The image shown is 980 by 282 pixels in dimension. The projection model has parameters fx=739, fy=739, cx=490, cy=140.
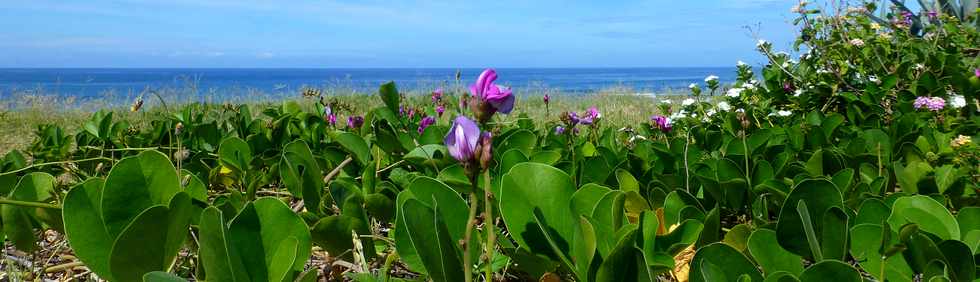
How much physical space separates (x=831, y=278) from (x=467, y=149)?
0.36m

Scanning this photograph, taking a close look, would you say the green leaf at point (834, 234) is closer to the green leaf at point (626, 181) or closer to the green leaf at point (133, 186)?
the green leaf at point (626, 181)

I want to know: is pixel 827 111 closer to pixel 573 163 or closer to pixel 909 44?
pixel 909 44

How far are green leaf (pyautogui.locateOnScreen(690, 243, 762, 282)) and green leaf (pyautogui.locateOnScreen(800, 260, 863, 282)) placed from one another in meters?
0.06

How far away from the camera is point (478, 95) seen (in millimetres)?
893

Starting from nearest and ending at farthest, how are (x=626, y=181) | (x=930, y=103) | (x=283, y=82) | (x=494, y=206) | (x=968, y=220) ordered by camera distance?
(x=968, y=220)
(x=494, y=206)
(x=626, y=181)
(x=930, y=103)
(x=283, y=82)

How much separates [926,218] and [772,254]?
0.63 ft

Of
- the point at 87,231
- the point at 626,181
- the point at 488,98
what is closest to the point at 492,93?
the point at 488,98

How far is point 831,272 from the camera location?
659mm

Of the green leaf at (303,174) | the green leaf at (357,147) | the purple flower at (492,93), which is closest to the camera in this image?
the purple flower at (492,93)

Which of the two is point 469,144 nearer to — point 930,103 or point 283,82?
point 930,103

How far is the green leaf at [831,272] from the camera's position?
2.12ft

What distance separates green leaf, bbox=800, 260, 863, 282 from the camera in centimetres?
65

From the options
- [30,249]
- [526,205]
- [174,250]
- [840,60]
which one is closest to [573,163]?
[526,205]

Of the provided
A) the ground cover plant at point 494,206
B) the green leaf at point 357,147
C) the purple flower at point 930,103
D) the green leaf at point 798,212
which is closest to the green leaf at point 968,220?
the ground cover plant at point 494,206
